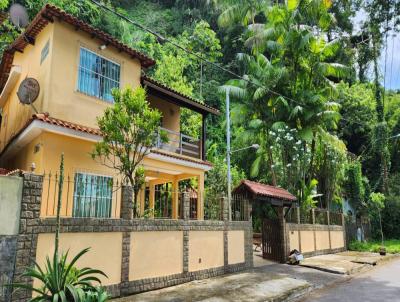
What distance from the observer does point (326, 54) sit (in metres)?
22.7

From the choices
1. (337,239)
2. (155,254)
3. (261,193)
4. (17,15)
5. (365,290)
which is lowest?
(365,290)

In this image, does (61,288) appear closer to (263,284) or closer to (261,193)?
(263,284)

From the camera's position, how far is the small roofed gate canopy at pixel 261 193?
1499 cm

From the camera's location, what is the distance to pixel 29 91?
1111cm

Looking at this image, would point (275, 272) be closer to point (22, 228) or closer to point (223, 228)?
point (223, 228)

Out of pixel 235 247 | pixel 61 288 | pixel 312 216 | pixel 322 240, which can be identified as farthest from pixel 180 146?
pixel 322 240

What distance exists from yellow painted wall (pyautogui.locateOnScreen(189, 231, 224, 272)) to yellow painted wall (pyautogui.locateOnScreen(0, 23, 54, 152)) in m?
6.53

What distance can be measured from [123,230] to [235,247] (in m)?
5.65

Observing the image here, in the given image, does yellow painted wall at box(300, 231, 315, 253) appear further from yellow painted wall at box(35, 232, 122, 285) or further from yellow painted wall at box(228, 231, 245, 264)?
yellow painted wall at box(35, 232, 122, 285)

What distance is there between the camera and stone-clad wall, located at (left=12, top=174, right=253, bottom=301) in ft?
24.6

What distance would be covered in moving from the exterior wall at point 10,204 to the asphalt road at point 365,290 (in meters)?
7.75

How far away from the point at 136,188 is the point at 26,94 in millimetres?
4570

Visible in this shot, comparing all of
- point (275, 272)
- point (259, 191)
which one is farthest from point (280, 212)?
point (275, 272)

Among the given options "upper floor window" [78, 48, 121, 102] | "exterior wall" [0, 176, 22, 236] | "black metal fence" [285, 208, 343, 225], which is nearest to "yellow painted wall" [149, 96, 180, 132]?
"upper floor window" [78, 48, 121, 102]
